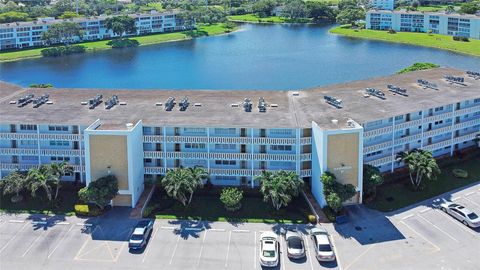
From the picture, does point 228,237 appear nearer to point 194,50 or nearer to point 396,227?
point 396,227

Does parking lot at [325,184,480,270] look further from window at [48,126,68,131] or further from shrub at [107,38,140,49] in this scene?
shrub at [107,38,140,49]

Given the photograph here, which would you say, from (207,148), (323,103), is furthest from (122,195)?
(323,103)

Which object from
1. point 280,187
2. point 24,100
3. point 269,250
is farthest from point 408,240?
point 24,100

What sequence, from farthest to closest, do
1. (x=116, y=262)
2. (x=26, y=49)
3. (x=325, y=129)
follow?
(x=26, y=49)
(x=325, y=129)
(x=116, y=262)

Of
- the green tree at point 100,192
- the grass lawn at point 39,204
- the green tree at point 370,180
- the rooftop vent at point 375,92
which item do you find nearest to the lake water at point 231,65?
the rooftop vent at point 375,92

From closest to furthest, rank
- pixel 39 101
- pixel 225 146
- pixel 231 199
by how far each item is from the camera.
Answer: pixel 231 199, pixel 225 146, pixel 39 101

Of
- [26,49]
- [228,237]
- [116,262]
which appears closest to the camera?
[116,262]

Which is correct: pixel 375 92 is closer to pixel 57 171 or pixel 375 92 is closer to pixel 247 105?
pixel 247 105

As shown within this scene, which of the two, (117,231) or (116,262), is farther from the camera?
(117,231)

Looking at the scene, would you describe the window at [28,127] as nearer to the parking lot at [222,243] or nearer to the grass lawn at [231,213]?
the parking lot at [222,243]
